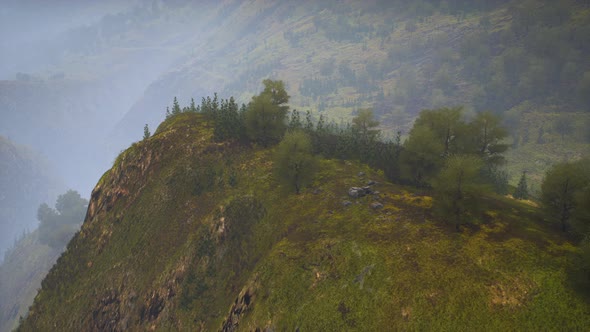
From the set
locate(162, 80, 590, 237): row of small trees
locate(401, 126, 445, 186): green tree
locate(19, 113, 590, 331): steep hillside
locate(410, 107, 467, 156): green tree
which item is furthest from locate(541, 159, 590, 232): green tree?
locate(410, 107, 467, 156): green tree

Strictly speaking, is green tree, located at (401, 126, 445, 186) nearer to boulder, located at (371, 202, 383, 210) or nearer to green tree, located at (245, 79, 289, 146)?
boulder, located at (371, 202, 383, 210)

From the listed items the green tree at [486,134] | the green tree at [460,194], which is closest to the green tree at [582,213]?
the green tree at [460,194]

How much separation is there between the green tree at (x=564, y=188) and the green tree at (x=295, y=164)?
1424 inches

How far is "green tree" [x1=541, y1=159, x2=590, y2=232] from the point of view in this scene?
3866 cm

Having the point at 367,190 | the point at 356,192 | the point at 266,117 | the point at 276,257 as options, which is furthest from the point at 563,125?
the point at 276,257

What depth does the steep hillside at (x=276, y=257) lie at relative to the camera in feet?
101

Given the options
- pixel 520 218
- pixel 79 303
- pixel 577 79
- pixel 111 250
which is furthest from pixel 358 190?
pixel 577 79

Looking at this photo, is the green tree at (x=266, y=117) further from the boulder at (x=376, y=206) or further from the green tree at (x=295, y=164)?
the boulder at (x=376, y=206)

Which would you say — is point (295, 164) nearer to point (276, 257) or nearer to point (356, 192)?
point (356, 192)

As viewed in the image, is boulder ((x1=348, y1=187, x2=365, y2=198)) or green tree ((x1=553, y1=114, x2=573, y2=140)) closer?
boulder ((x1=348, y1=187, x2=365, y2=198))

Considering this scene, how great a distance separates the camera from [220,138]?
75.5 meters

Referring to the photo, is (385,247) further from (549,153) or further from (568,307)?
(549,153)

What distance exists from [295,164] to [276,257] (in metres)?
18.7

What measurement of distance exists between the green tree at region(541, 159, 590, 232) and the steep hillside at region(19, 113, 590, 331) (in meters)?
2.65
